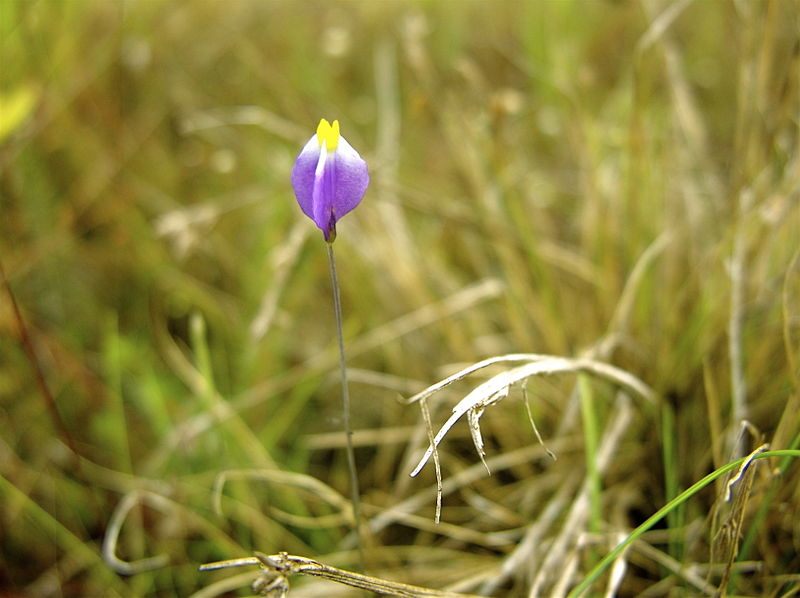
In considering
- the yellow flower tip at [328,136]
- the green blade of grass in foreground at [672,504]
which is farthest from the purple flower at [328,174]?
the green blade of grass in foreground at [672,504]

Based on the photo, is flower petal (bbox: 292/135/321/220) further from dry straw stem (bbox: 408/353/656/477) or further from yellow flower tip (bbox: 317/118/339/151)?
dry straw stem (bbox: 408/353/656/477)

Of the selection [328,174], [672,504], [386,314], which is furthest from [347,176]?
[386,314]

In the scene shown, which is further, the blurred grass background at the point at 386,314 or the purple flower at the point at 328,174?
the blurred grass background at the point at 386,314

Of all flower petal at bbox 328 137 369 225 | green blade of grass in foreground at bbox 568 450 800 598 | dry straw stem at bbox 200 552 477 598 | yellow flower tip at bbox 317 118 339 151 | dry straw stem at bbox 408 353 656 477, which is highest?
yellow flower tip at bbox 317 118 339 151

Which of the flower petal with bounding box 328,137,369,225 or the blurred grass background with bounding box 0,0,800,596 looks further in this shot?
the blurred grass background with bounding box 0,0,800,596

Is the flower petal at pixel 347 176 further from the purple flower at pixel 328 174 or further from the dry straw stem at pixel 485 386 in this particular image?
the dry straw stem at pixel 485 386

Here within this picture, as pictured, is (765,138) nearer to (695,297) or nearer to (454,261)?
(695,297)

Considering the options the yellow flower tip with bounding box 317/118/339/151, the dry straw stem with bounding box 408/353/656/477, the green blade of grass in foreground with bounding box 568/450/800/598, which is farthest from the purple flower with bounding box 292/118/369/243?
the green blade of grass in foreground with bounding box 568/450/800/598
